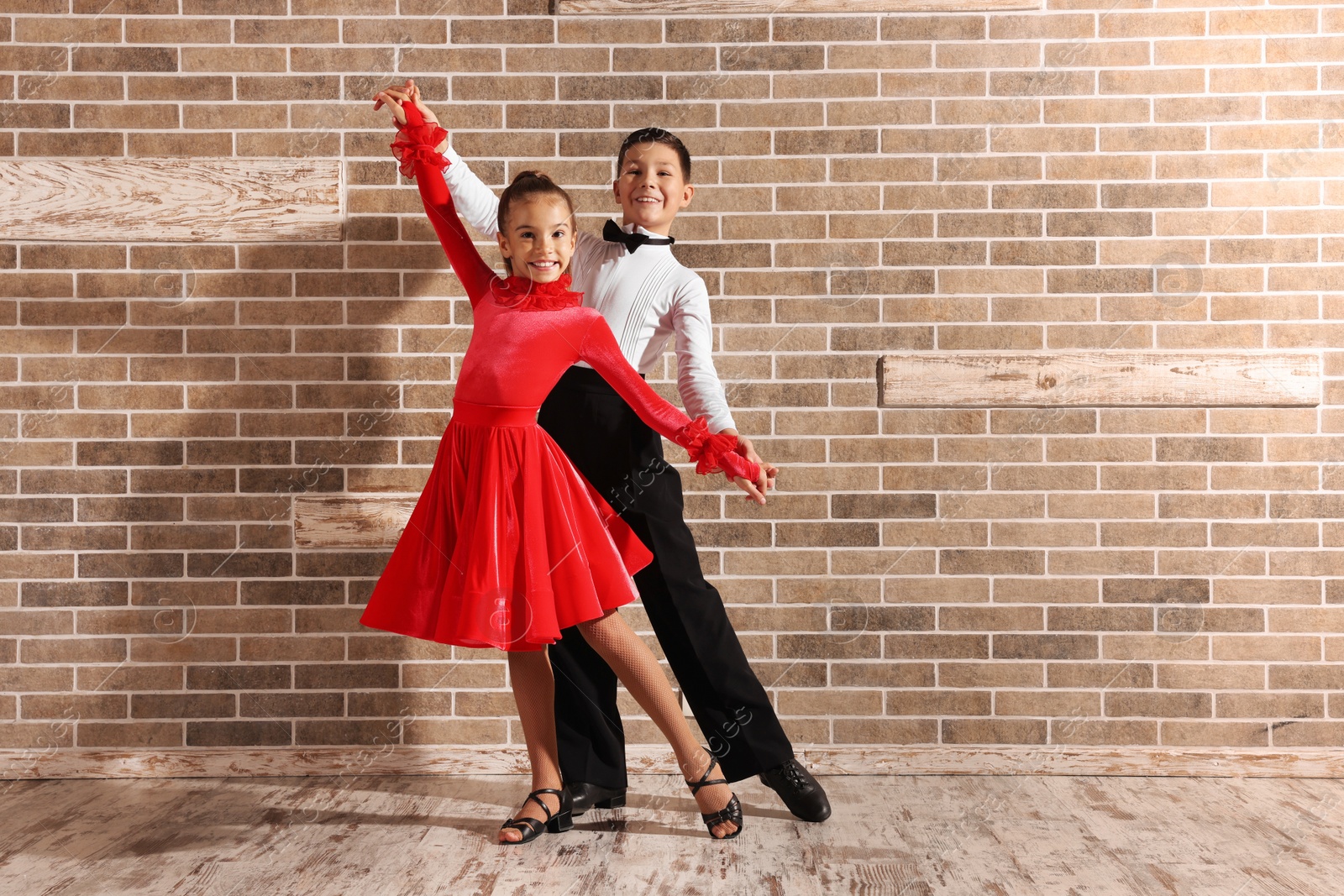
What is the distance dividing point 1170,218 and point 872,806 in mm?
1825

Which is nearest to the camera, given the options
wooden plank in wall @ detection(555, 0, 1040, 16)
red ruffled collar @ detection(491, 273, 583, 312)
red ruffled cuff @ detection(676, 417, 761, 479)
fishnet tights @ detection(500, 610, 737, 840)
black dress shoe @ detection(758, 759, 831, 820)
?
red ruffled cuff @ detection(676, 417, 761, 479)

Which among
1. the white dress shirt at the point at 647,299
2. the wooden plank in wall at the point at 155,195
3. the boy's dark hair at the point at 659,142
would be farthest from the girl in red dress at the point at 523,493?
the wooden plank in wall at the point at 155,195

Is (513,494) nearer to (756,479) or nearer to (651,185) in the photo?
(756,479)

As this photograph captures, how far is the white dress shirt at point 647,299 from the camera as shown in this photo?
83.4 inches

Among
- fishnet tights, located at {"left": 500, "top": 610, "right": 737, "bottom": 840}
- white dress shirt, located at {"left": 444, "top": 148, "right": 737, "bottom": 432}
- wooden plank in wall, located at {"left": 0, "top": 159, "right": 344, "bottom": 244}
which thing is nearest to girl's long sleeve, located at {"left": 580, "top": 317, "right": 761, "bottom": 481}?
white dress shirt, located at {"left": 444, "top": 148, "right": 737, "bottom": 432}

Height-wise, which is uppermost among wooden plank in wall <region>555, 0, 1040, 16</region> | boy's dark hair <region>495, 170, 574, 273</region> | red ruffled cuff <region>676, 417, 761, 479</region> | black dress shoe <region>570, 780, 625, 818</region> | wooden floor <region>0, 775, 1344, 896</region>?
wooden plank in wall <region>555, 0, 1040, 16</region>

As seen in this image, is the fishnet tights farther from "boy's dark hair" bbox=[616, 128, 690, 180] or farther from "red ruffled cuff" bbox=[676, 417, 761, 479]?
"boy's dark hair" bbox=[616, 128, 690, 180]

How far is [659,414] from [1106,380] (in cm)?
136

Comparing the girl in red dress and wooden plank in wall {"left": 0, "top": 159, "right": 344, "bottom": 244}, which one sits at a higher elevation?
wooden plank in wall {"left": 0, "top": 159, "right": 344, "bottom": 244}

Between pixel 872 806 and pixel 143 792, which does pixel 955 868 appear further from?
pixel 143 792

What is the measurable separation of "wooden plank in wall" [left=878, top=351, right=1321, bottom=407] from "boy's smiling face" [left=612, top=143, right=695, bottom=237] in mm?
787

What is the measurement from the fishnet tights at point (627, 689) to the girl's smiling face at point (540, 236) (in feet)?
2.62

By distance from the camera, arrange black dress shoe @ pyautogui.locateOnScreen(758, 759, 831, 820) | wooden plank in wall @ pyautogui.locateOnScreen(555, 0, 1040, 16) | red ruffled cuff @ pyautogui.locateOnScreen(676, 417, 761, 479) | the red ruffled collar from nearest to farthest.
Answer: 1. red ruffled cuff @ pyautogui.locateOnScreen(676, 417, 761, 479)
2. the red ruffled collar
3. black dress shoe @ pyautogui.locateOnScreen(758, 759, 831, 820)
4. wooden plank in wall @ pyautogui.locateOnScreen(555, 0, 1040, 16)

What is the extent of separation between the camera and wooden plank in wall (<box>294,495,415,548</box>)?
2520 mm
